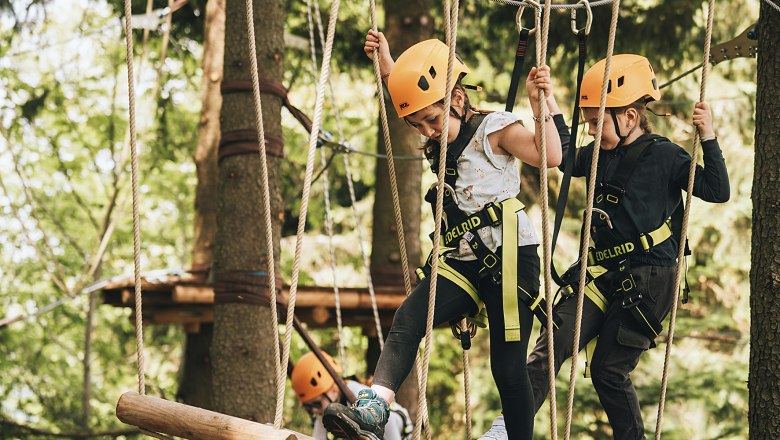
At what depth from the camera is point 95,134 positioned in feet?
36.3

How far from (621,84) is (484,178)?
2.21ft

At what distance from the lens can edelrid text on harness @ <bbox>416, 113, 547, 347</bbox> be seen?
2.50 meters

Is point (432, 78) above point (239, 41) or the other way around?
the other way around

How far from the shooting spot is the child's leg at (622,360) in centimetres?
286

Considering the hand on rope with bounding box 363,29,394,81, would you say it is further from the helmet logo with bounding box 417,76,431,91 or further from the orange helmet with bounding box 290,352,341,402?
the orange helmet with bounding box 290,352,341,402

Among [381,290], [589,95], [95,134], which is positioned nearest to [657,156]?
[589,95]

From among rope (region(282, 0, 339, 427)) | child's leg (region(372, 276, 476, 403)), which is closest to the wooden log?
rope (region(282, 0, 339, 427))

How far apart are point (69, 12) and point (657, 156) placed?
1242 cm

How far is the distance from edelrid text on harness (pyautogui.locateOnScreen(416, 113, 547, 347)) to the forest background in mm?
3649

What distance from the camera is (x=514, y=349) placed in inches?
101

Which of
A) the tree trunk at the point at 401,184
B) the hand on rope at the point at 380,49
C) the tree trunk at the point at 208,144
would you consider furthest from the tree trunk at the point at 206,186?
the hand on rope at the point at 380,49

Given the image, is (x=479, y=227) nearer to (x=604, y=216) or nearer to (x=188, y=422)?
(x=604, y=216)

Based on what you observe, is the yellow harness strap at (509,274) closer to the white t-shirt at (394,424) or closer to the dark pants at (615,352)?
the dark pants at (615,352)

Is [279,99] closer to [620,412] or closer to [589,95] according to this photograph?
[589,95]
